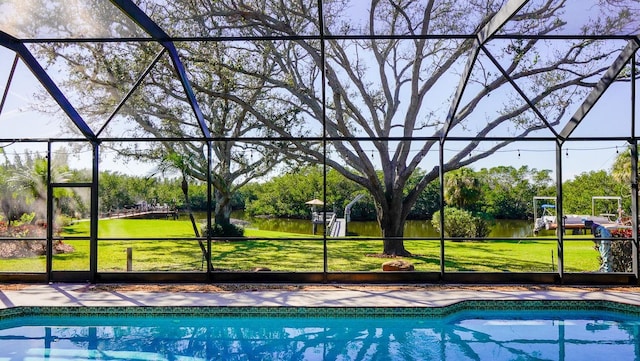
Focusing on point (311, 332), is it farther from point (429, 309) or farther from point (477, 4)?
point (477, 4)

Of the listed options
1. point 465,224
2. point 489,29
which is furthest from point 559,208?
point 465,224

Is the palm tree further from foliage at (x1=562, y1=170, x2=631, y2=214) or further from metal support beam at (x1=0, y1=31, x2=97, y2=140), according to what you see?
foliage at (x1=562, y1=170, x2=631, y2=214)

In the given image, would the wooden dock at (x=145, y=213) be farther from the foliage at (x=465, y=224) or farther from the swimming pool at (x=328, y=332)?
the foliage at (x=465, y=224)

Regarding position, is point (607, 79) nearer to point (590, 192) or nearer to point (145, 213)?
point (590, 192)

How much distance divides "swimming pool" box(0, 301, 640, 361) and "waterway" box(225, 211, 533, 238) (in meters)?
6.48

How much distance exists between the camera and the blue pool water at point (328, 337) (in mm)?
5105

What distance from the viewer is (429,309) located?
238 inches

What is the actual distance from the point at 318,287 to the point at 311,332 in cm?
154

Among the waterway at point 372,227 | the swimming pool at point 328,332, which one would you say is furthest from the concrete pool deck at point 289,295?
the waterway at point 372,227

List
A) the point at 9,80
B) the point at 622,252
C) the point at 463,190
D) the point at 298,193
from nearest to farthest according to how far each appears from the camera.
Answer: the point at 9,80
the point at 622,252
the point at 463,190
the point at 298,193

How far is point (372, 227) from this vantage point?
1345cm

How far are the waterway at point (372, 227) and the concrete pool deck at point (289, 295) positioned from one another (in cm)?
545

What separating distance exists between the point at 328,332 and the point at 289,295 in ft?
3.67

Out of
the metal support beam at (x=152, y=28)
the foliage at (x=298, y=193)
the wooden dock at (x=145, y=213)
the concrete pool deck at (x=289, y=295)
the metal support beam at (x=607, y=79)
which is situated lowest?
the concrete pool deck at (x=289, y=295)
